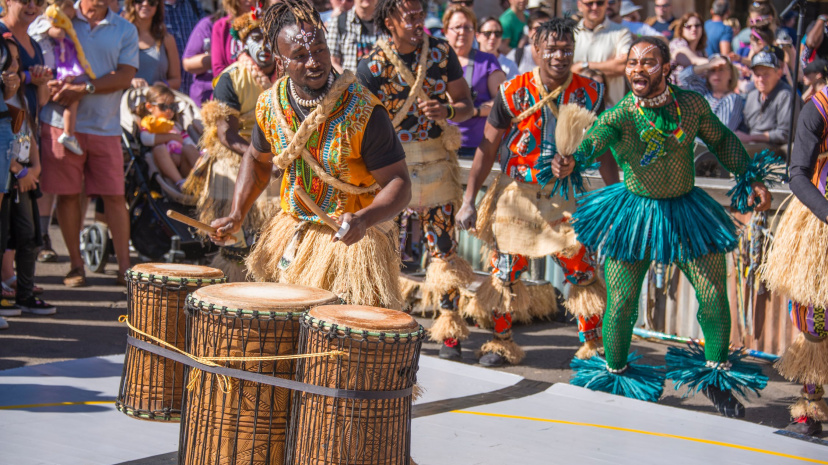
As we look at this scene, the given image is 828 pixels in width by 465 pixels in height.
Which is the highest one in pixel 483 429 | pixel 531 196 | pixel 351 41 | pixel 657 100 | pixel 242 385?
pixel 351 41

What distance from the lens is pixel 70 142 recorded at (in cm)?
742

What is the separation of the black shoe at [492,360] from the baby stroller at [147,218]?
2904 mm

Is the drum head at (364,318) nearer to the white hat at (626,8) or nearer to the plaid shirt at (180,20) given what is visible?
the plaid shirt at (180,20)

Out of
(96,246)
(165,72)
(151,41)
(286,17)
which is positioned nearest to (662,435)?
(286,17)

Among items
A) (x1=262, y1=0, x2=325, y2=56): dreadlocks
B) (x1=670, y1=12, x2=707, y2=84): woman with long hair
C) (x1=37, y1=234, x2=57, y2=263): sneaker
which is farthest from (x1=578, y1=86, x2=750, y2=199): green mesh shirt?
(x1=37, y1=234, x2=57, y2=263): sneaker

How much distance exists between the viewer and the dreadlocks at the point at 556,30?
5.71 metres

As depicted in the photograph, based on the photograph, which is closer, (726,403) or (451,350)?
(726,403)

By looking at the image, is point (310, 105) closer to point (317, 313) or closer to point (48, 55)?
point (317, 313)

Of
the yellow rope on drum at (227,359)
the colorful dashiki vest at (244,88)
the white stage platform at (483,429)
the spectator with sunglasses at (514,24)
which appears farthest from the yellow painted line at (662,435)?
the spectator with sunglasses at (514,24)

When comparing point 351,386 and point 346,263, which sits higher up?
point 346,263

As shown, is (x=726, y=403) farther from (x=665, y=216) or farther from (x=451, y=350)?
(x=451, y=350)

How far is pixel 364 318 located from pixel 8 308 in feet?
14.6

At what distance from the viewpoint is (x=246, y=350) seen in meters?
3.31

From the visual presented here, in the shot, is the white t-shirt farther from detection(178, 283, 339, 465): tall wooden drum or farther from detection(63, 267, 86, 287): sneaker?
detection(178, 283, 339, 465): tall wooden drum
